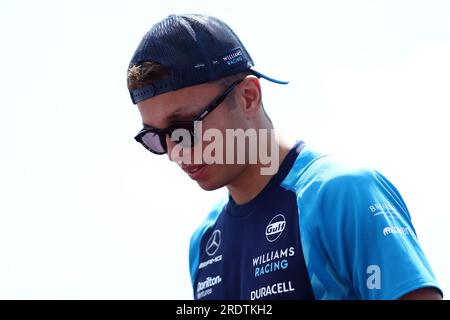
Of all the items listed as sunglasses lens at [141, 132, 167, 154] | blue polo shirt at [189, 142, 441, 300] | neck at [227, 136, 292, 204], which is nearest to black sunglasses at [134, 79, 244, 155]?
sunglasses lens at [141, 132, 167, 154]

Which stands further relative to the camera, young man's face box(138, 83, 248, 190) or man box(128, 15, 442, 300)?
young man's face box(138, 83, 248, 190)

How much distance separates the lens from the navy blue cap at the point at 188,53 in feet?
16.1

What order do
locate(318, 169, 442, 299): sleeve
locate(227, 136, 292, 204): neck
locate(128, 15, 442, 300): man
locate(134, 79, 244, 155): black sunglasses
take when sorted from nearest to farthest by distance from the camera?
1. locate(318, 169, 442, 299): sleeve
2. locate(128, 15, 442, 300): man
3. locate(134, 79, 244, 155): black sunglasses
4. locate(227, 136, 292, 204): neck

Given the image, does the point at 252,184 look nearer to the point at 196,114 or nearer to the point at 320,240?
the point at 196,114

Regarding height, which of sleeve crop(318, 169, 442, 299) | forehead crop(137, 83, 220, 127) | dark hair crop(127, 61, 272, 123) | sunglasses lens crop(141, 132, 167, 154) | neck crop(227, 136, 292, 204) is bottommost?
sleeve crop(318, 169, 442, 299)

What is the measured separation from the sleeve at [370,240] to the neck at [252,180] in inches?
22.0

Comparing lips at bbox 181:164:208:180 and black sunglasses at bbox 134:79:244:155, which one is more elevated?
black sunglasses at bbox 134:79:244:155

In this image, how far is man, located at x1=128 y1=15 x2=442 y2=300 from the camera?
14.0ft

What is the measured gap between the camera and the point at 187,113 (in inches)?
190

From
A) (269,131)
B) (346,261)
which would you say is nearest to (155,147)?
(269,131)

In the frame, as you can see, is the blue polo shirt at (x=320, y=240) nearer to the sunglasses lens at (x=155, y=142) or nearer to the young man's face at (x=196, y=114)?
the young man's face at (x=196, y=114)

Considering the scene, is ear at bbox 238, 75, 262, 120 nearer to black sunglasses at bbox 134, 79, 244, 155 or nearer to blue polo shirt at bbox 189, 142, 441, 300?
black sunglasses at bbox 134, 79, 244, 155

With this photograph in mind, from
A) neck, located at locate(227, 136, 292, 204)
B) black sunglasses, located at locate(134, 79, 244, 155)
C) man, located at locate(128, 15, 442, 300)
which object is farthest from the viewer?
neck, located at locate(227, 136, 292, 204)
